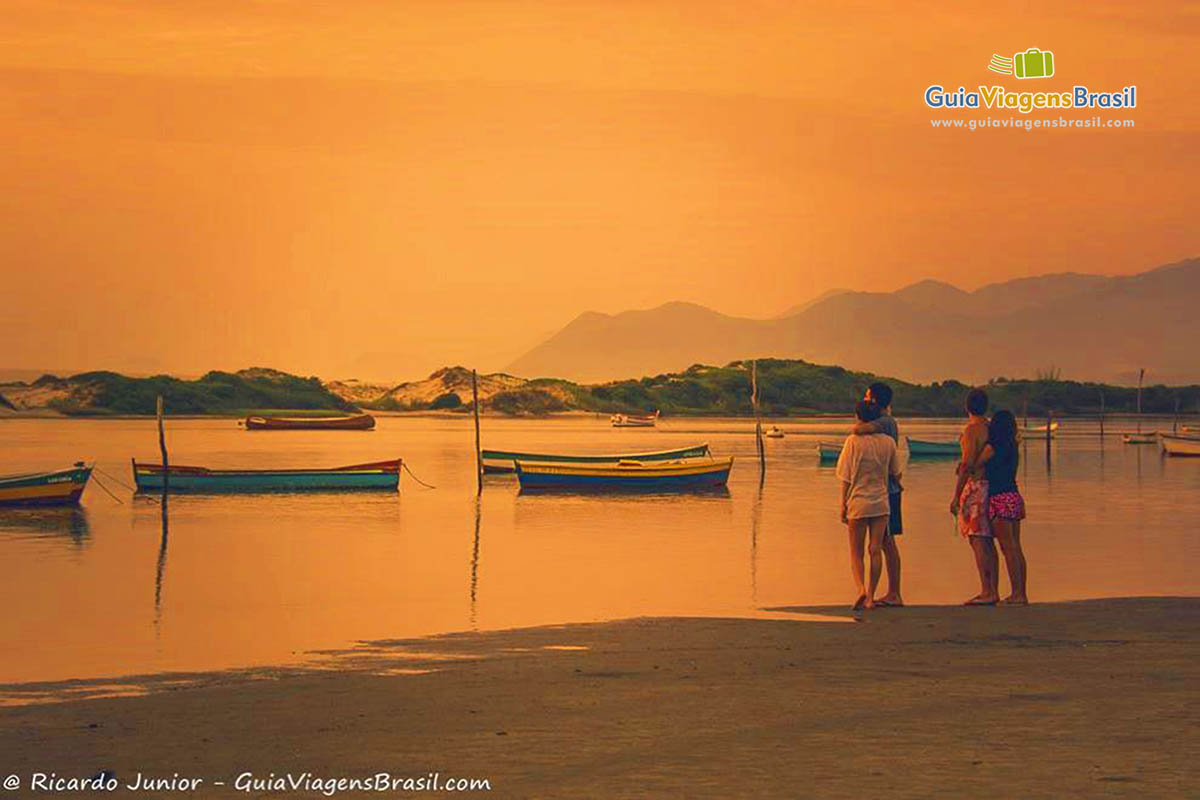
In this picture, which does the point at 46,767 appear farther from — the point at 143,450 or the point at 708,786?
the point at 143,450

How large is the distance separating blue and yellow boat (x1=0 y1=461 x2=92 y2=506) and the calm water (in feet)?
2.08

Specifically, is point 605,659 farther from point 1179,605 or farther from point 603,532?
point 603,532

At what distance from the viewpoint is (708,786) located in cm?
874

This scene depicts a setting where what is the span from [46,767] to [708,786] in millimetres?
4415

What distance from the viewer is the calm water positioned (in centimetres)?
2211

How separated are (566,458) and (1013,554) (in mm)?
44407

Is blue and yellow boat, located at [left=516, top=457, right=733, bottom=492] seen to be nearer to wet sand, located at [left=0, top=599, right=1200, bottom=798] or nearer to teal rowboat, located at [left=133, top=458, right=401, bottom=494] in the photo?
teal rowboat, located at [left=133, top=458, right=401, bottom=494]

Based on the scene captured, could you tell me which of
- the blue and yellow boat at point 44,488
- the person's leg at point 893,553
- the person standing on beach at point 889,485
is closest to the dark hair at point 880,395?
the person standing on beach at point 889,485

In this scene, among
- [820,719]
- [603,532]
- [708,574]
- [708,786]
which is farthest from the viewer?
[603,532]

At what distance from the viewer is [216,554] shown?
3634 cm

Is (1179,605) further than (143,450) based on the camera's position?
No

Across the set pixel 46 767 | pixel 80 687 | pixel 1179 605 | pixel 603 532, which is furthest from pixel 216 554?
pixel 46 767

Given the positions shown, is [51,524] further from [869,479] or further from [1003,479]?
[1003,479]

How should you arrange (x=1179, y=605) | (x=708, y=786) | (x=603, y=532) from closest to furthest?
(x=708, y=786)
(x=1179, y=605)
(x=603, y=532)
